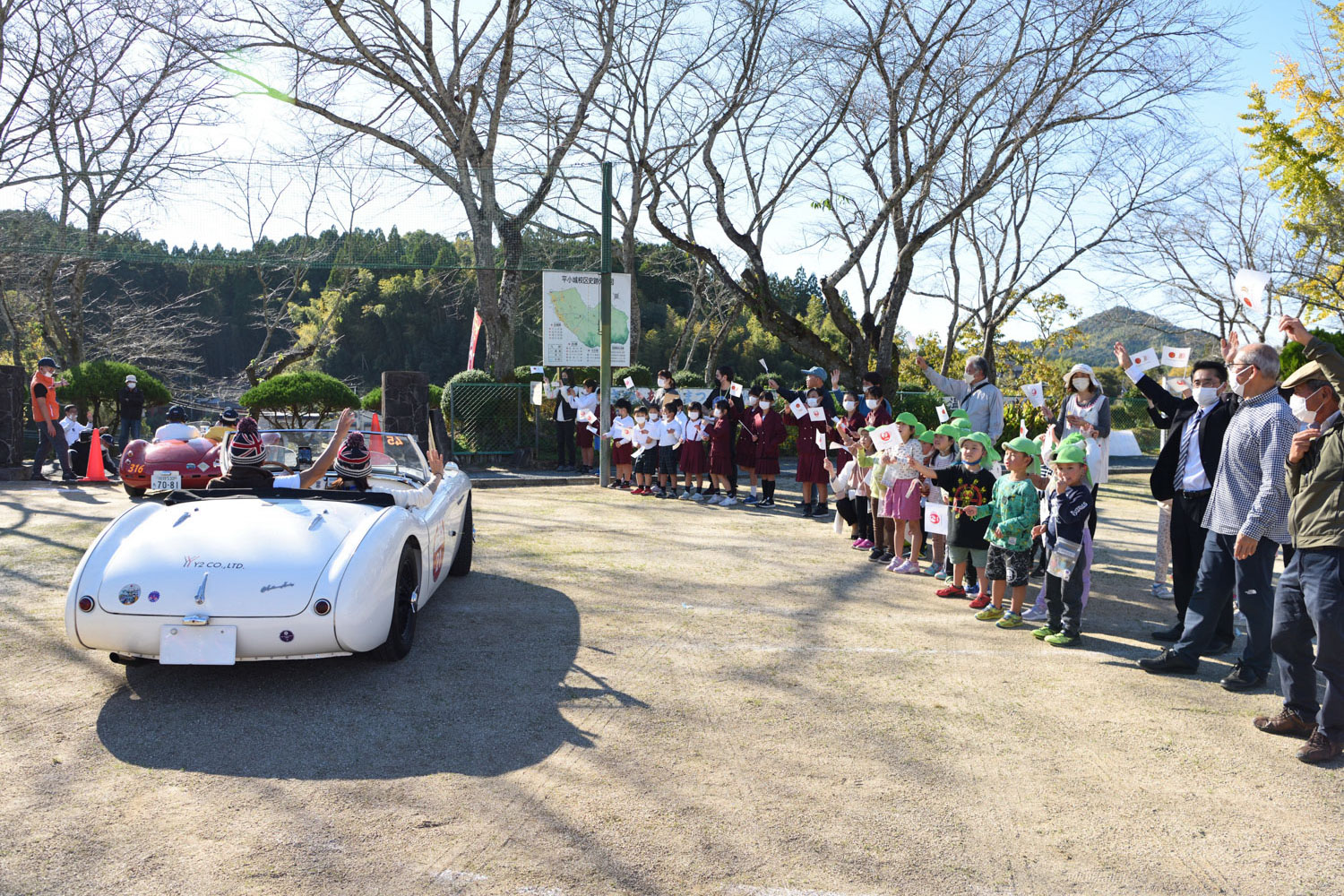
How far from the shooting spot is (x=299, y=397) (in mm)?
19203

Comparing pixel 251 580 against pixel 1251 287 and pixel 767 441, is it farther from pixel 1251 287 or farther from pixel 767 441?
pixel 767 441

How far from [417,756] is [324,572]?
1.18 meters

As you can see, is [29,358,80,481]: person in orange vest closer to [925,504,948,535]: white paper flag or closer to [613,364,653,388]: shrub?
[613,364,653,388]: shrub

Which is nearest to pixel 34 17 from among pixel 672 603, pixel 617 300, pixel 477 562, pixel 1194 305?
pixel 617 300

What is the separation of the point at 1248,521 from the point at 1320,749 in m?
1.19

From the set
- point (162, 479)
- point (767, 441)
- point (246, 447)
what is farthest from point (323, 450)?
point (767, 441)

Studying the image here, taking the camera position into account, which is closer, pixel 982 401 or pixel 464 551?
pixel 464 551

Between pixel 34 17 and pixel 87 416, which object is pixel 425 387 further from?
pixel 34 17

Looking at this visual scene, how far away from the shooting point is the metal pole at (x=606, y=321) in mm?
15742

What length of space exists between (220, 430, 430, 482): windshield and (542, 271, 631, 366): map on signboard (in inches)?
358

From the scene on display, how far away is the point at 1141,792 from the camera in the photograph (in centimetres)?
400

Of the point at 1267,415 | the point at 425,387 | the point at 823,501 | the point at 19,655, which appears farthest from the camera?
the point at 425,387

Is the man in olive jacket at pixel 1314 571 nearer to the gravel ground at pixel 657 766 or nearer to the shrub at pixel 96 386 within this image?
the gravel ground at pixel 657 766

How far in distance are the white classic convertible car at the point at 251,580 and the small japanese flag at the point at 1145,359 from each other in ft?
17.9
